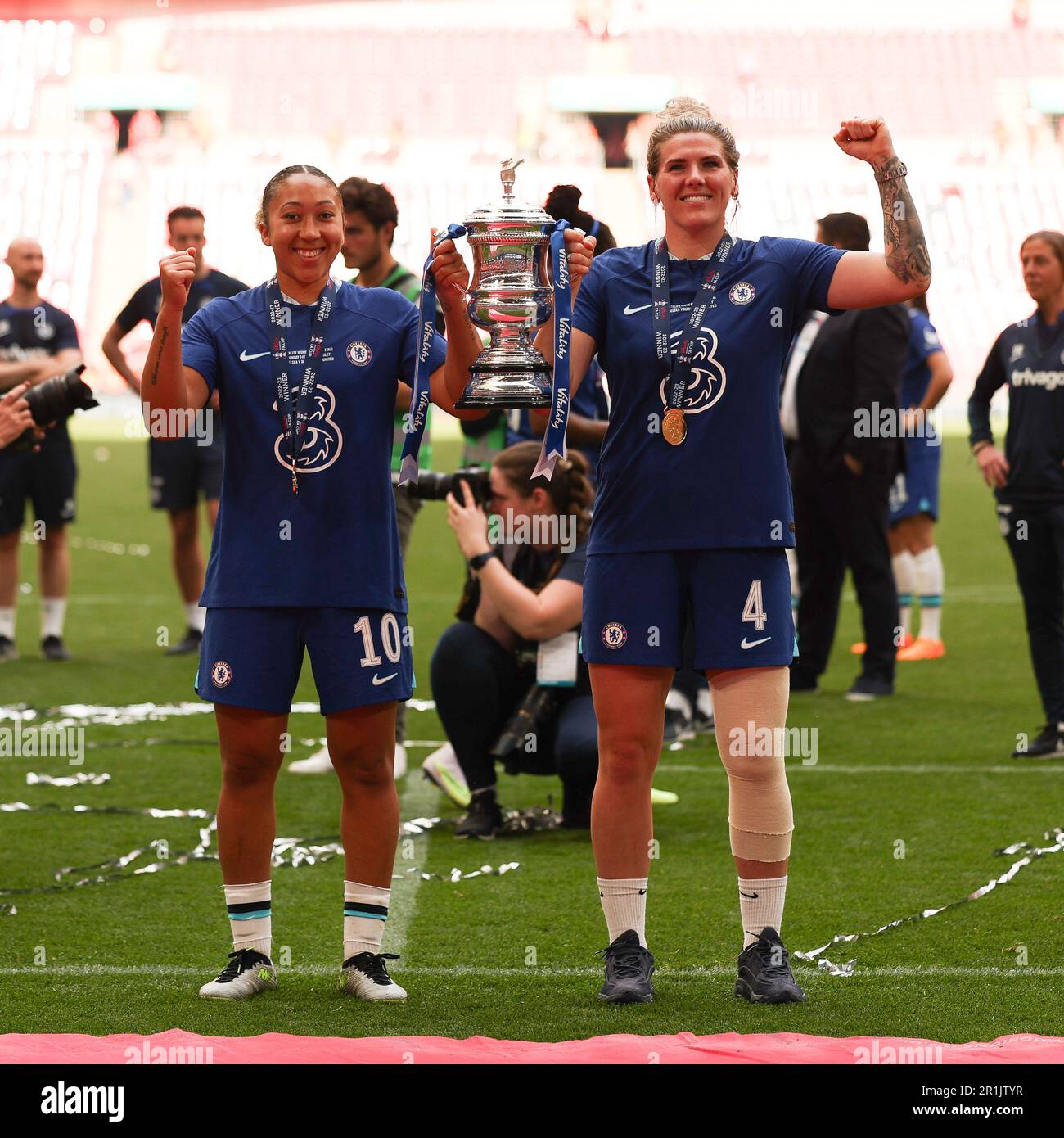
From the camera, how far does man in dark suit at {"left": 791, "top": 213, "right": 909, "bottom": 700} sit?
8320 millimetres

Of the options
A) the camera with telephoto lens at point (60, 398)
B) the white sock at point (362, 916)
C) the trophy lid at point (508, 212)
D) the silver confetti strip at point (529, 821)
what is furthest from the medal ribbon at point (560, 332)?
the silver confetti strip at point (529, 821)

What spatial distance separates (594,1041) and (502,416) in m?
3.25

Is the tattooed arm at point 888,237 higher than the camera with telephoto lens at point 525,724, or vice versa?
the tattooed arm at point 888,237

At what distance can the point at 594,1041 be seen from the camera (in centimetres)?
352

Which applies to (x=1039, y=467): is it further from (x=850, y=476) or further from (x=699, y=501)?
(x=699, y=501)

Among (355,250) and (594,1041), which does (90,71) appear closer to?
(355,250)

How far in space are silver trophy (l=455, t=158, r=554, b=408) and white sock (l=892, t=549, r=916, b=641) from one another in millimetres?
6556

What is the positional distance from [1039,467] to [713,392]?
11.2ft

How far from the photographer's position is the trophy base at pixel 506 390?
378 centimetres

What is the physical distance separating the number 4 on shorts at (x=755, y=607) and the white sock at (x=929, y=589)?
20.7ft

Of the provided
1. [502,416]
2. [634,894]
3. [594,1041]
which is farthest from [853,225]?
[594,1041]

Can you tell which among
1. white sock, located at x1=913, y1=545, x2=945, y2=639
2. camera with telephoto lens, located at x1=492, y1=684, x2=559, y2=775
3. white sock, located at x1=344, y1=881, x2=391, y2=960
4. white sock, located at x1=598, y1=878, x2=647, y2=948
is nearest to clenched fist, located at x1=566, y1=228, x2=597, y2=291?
white sock, located at x1=598, y1=878, x2=647, y2=948

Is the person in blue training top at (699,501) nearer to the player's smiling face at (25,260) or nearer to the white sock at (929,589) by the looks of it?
the white sock at (929,589)

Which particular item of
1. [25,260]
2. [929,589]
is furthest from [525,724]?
[25,260]
